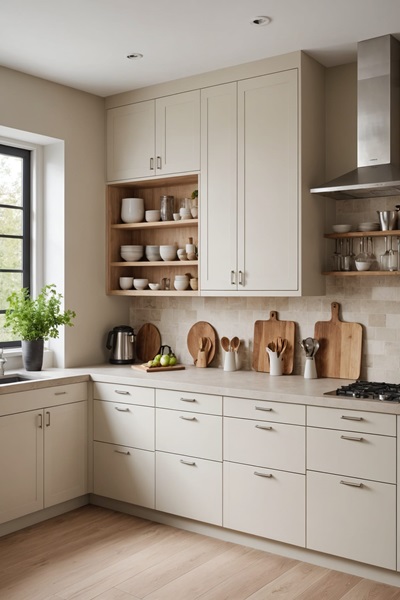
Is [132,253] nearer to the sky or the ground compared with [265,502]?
nearer to the sky

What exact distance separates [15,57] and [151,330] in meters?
2.03

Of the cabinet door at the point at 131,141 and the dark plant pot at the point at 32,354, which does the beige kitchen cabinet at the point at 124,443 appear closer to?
the dark plant pot at the point at 32,354

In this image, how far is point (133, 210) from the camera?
15.0ft

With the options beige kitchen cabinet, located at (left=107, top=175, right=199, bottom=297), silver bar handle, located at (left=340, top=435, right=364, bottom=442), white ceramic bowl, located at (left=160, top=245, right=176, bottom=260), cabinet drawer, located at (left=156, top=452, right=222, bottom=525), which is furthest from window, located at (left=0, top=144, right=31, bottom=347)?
silver bar handle, located at (left=340, top=435, right=364, bottom=442)

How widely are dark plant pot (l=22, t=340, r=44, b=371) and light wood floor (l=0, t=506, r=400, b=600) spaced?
97 cm

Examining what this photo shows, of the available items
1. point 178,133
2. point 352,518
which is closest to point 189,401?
point 352,518

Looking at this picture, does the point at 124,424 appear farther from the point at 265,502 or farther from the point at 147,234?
the point at 147,234

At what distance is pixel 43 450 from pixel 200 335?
4.25 feet

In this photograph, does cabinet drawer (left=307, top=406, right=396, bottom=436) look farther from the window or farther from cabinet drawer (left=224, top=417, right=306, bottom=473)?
the window

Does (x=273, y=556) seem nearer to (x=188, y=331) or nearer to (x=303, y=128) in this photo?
(x=188, y=331)

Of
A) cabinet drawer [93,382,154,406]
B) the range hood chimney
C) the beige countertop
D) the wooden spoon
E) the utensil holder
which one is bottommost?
cabinet drawer [93,382,154,406]

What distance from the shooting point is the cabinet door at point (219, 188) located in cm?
392

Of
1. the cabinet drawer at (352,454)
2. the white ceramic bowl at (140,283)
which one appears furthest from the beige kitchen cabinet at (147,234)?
the cabinet drawer at (352,454)

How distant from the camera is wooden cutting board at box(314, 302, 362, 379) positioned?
3.77m
